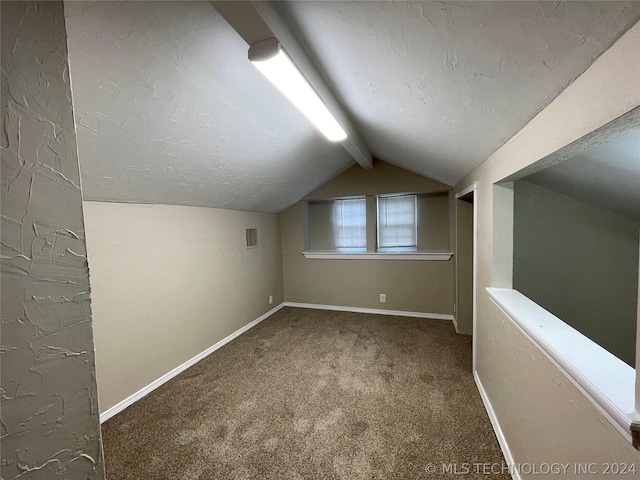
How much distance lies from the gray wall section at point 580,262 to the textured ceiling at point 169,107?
2334 mm

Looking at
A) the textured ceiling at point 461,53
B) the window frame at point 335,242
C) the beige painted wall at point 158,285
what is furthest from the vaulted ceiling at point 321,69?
the window frame at point 335,242

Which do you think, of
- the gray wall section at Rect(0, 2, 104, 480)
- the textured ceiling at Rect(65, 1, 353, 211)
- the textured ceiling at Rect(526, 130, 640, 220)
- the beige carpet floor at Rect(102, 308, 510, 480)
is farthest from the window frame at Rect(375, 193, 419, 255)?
the gray wall section at Rect(0, 2, 104, 480)

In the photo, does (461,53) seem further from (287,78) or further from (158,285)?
(158,285)

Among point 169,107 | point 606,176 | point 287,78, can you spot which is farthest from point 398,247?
point 169,107

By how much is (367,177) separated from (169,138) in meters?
2.85

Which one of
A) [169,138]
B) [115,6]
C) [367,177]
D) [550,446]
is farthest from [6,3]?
[367,177]

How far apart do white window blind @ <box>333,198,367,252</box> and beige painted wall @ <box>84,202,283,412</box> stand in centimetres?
152

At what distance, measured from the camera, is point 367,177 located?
4023mm

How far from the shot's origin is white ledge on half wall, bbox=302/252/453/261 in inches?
149

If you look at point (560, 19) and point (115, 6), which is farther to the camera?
point (115, 6)

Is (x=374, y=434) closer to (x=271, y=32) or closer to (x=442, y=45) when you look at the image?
(x=442, y=45)

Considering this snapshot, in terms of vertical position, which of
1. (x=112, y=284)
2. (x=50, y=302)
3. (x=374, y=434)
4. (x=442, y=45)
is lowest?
(x=374, y=434)

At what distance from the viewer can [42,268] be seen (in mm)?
466

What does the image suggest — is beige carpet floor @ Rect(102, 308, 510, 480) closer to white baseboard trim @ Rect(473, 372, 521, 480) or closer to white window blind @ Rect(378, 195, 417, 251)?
white baseboard trim @ Rect(473, 372, 521, 480)
